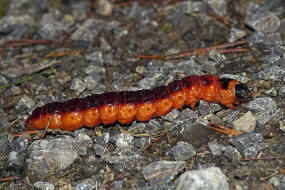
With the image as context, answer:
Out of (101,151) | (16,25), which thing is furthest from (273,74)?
(16,25)

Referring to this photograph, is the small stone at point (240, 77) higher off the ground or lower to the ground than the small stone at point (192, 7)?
lower

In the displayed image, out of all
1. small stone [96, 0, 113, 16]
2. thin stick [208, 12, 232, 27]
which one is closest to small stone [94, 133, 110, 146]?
thin stick [208, 12, 232, 27]

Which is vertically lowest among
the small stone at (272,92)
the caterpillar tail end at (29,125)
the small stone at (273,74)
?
the caterpillar tail end at (29,125)

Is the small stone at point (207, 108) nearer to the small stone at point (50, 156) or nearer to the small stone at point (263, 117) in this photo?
the small stone at point (263, 117)

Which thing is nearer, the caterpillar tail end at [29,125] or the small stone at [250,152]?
the small stone at [250,152]

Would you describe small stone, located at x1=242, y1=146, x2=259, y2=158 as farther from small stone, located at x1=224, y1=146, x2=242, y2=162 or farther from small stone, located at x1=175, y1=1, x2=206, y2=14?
small stone, located at x1=175, y1=1, x2=206, y2=14

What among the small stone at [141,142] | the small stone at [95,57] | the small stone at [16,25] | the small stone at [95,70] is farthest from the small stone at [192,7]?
the small stone at [141,142]

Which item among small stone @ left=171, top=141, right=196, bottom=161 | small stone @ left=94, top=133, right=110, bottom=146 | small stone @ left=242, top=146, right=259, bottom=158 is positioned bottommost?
small stone @ left=94, top=133, right=110, bottom=146

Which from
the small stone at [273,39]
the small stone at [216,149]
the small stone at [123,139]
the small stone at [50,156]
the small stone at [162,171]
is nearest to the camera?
the small stone at [162,171]
